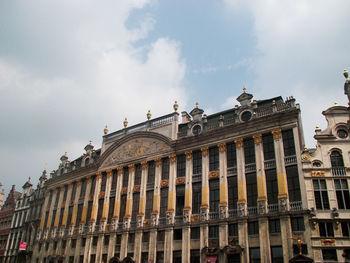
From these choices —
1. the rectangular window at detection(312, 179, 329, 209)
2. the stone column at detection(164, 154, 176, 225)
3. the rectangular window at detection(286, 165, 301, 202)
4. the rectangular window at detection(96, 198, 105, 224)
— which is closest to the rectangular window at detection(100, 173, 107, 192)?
the rectangular window at detection(96, 198, 105, 224)

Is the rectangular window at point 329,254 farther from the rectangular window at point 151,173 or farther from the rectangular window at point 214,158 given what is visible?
the rectangular window at point 151,173

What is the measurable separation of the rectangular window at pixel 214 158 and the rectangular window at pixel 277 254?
374 inches

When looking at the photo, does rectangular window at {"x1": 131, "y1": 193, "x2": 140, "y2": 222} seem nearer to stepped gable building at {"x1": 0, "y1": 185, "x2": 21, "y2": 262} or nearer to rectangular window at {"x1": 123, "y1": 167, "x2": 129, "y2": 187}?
rectangular window at {"x1": 123, "y1": 167, "x2": 129, "y2": 187}

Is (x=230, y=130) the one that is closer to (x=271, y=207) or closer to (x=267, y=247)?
(x=271, y=207)

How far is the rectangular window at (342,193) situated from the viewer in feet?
86.3

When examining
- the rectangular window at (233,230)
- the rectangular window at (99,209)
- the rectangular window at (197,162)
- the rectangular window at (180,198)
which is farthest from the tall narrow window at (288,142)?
the rectangular window at (99,209)

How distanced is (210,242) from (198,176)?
6.85 metres

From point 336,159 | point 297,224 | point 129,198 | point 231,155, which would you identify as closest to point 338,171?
point 336,159

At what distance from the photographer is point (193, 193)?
113 ft

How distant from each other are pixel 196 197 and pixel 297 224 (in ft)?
34.1

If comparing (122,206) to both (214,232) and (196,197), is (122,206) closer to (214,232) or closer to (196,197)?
(196,197)

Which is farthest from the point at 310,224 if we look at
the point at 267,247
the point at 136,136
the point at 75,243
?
the point at 75,243

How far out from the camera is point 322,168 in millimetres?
27891

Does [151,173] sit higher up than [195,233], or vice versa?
[151,173]
